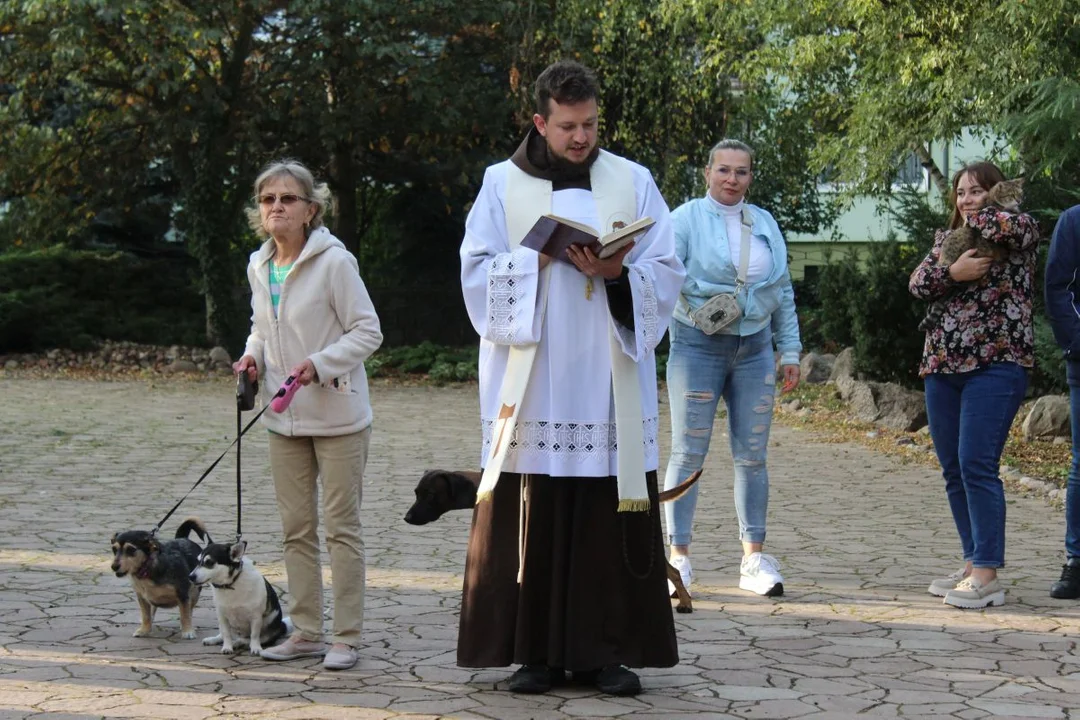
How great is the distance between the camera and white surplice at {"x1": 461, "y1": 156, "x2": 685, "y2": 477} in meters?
5.05

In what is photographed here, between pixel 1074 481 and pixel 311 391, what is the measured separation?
365 cm

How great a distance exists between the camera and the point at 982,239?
21.3ft

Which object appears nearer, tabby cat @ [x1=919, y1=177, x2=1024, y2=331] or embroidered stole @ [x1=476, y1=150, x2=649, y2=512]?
embroidered stole @ [x1=476, y1=150, x2=649, y2=512]

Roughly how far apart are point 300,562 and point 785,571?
9.67ft

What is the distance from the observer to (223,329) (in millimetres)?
24531

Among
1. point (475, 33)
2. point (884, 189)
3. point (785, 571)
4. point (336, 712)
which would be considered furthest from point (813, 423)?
point (336, 712)

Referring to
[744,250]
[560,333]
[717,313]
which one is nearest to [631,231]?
[560,333]

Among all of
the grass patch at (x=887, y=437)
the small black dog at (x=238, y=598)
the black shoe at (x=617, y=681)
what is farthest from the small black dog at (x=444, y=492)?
the grass patch at (x=887, y=437)

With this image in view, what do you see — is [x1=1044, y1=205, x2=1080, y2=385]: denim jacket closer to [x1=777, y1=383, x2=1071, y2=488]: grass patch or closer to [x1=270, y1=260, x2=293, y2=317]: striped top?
[x1=270, y1=260, x2=293, y2=317]: striped top

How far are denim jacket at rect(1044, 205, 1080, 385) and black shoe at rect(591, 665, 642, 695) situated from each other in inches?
112

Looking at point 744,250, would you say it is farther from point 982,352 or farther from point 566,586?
point 566,586

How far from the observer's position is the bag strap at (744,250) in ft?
22.3

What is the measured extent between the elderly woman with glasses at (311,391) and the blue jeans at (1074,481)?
131 inches

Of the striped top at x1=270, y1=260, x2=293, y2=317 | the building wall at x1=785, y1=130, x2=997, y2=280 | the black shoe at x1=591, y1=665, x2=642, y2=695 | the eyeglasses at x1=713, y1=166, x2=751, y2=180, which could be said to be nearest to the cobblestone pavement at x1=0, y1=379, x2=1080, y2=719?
the black shoe at x1=591, y1=665, x2=642, y2=695
